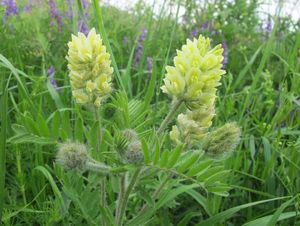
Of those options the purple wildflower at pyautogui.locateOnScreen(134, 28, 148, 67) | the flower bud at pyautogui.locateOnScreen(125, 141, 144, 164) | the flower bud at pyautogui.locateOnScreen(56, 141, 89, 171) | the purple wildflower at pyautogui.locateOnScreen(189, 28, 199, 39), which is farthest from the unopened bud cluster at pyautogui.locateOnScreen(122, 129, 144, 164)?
the purple wildflower at pyautogui.locateOnScreen(189, 28, 199, 39)

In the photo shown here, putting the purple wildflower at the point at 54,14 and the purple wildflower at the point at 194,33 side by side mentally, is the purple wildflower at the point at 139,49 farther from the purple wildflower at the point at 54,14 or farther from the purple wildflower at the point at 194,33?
the purple wildflower at the point at 54,14

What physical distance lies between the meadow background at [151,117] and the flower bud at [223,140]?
22 centimetres

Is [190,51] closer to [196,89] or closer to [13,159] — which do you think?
[196,89]

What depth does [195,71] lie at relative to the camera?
3.63 ft

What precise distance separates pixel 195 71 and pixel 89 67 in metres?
0.28

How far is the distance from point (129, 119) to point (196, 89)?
1.02 feet

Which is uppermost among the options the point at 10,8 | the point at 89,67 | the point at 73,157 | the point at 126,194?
the point at 10,8

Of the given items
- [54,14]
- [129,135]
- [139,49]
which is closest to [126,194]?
[129,135]

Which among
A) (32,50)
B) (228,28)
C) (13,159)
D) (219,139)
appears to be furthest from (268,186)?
(228,28)

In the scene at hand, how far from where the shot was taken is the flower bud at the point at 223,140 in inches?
47.6

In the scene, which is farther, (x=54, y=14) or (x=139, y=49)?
(x=54, y=14)

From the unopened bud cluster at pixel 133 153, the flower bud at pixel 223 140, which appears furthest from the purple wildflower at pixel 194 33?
the unopened bud cluster at pixel 133 153

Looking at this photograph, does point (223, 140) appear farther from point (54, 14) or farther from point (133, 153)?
point (54, 14)

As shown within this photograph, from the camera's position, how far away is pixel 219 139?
4.00ft
